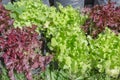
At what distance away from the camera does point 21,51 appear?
1.81m

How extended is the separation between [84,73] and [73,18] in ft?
1.28

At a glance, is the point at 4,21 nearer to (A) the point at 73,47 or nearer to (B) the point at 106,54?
(A) the point at 73,47

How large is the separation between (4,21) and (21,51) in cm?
23

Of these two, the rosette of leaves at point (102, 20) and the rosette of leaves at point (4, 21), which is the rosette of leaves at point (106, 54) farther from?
the rosette of leaves at point (4, 21)

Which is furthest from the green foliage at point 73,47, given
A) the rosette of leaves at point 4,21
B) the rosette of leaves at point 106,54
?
the rosette of leaves at point 4,21

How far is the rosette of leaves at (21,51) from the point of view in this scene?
Result: 1809mm

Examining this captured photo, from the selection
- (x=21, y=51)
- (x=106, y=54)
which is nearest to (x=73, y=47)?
(x=106, y=54)

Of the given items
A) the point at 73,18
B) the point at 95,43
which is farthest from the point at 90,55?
the point at 73,18

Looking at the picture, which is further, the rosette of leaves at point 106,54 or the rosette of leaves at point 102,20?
the rosette of leaves at point 102,20

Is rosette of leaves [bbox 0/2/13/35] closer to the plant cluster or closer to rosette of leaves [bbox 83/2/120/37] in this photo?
the plant cluster

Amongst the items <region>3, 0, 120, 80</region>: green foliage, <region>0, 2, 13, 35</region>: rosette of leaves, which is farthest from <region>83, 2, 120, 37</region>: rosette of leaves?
<region>0, 2, 13, 35</region>: rosette of leaves

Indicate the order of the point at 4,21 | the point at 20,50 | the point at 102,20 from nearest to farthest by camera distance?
the point at 20,50
the point at 4,21
the point at 102,20

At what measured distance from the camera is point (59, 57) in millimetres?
1907

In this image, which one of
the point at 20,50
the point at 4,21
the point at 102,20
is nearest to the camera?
the point at 20,50
